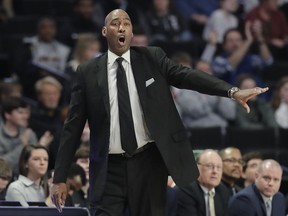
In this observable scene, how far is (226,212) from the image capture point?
785 cm

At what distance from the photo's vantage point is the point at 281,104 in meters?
11.5

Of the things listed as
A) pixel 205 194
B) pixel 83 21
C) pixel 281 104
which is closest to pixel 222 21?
pixel 83 21

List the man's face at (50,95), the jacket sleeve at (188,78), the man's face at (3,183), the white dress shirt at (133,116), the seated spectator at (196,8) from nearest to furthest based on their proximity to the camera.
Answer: the jacket sleeve at (188,78) < the white dress shirt at (133,116) < the man's face at (3,183) < the man's face at (50,95) < the seated spectator at (196,8)

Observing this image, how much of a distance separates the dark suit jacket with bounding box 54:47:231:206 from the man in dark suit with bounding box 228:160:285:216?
1884 millimetres

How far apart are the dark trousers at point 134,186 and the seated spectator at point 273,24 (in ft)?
25.5

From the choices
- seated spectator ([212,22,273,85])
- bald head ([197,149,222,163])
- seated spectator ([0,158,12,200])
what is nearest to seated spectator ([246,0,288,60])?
seated spectator ([212,22,273,85])

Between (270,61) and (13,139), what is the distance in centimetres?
469

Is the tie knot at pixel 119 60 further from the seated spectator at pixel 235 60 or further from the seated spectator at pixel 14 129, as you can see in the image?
the seated spectator at pixel 235 60

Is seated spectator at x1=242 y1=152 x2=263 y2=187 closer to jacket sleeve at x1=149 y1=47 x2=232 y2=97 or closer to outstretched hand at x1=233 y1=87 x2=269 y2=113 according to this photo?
jacket sleeve at x1=149 y1=47 x2=232 y2=97

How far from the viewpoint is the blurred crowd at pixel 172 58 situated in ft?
26.2

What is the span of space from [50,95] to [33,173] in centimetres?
252

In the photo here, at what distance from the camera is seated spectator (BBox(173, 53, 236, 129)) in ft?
36.1

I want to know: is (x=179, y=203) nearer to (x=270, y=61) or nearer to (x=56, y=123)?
(x=56, y=123)

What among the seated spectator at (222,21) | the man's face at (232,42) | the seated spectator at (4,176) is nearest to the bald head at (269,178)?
the seated spectator at (4,176)
